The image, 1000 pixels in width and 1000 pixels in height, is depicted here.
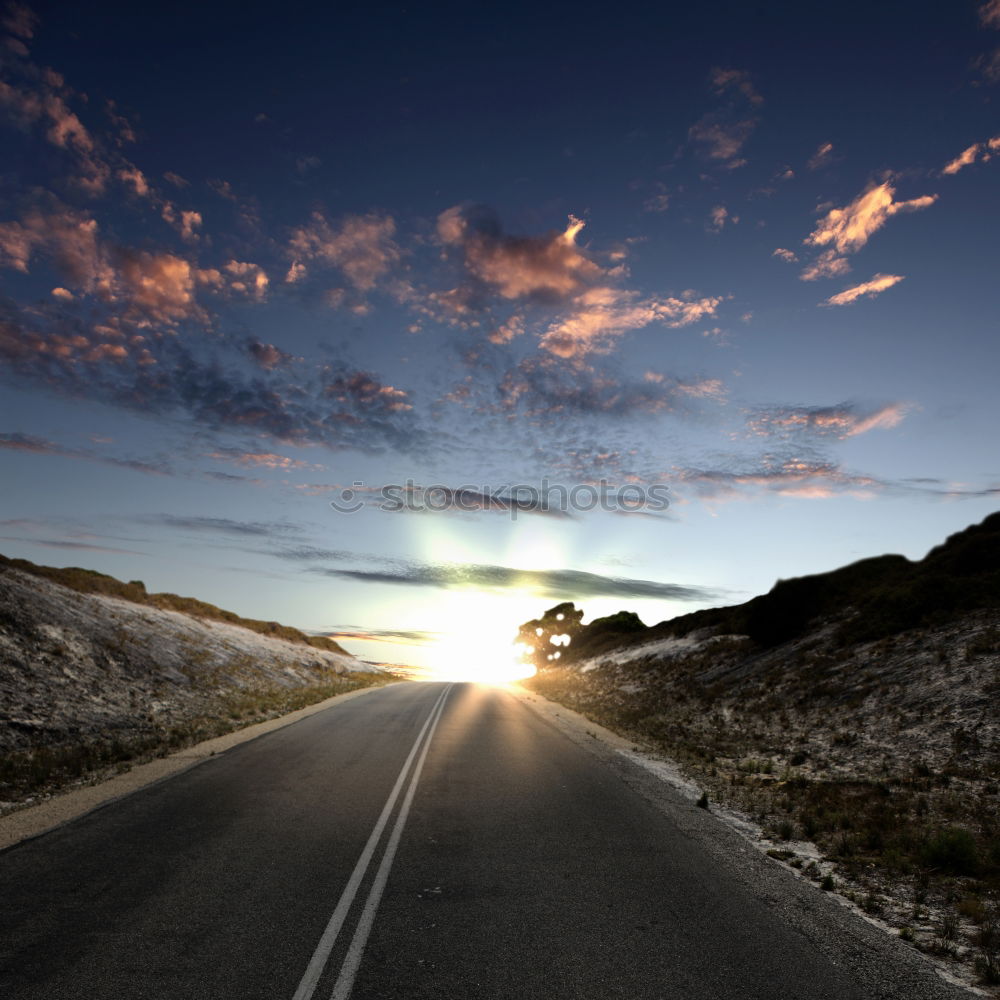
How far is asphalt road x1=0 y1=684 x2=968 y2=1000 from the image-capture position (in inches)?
209

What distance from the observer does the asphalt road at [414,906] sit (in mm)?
5316

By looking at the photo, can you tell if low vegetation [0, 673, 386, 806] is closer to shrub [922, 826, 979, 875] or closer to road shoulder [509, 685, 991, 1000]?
road shoulder [509, 685, 991, 1000]

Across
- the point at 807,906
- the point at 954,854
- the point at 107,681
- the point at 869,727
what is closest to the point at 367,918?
the point at 807,906

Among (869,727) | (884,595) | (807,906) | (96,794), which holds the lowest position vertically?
(807,906)

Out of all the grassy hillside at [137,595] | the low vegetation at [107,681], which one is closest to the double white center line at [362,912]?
the low vegetation at [107,681]

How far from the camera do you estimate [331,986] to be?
5090mm

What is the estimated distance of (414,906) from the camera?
6.76 meters

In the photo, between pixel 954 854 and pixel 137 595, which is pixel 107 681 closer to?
pixel 137 595

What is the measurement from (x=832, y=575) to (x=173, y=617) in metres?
38.6

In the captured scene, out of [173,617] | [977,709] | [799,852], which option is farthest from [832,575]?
[173,617]

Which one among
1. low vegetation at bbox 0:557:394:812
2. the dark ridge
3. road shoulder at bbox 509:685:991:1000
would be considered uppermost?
the dark ridge

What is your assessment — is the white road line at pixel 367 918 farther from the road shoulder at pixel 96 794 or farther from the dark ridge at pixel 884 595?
the dark ridge at pixel 884 595

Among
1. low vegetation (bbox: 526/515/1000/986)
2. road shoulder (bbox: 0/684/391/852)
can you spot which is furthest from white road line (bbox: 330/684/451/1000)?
low vegetation (bbox: 526/515/1000/986)

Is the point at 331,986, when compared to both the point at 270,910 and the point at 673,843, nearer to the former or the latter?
the point at 270,910
